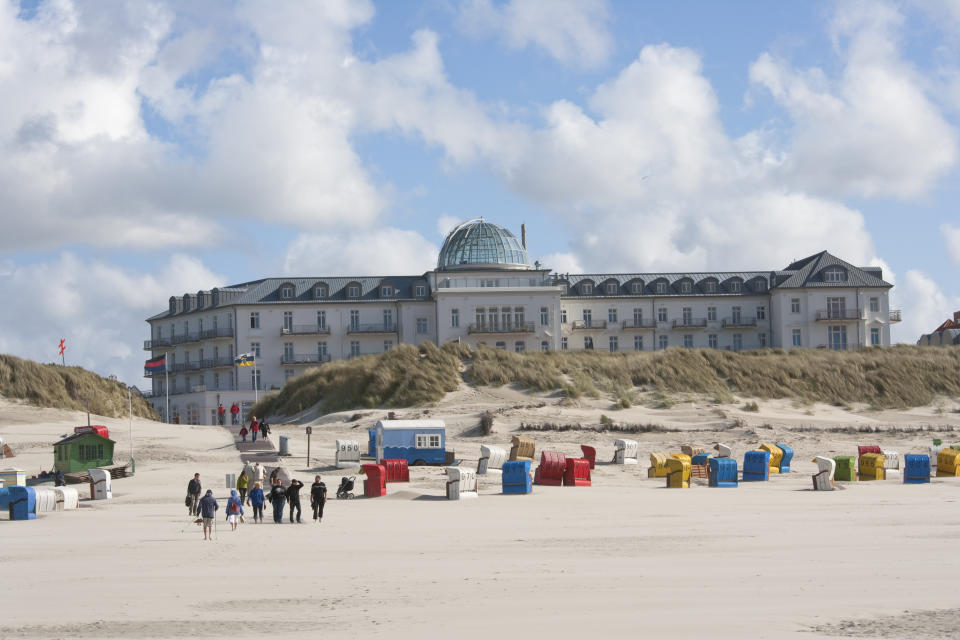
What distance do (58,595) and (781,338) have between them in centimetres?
6407

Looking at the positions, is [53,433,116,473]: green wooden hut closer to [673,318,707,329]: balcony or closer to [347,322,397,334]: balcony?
[347,322,397,334]: balcony

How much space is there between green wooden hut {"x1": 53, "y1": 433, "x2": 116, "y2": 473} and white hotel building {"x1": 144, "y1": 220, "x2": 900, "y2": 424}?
34108 mm

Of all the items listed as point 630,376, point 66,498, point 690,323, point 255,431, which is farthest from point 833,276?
point 66,498

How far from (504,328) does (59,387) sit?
26.2 m

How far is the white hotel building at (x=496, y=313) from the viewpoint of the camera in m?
70.9

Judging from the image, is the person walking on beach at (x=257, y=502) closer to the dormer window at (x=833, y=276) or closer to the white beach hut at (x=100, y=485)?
the white beach hut at (x=100, y=485)

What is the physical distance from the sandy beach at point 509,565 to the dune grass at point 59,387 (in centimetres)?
2347

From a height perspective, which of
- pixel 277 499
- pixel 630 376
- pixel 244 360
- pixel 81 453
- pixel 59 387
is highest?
pixel 244 360

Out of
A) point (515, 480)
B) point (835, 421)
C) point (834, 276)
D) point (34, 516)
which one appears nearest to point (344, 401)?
point (835, 421)

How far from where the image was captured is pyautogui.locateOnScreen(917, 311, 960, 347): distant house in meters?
92.4

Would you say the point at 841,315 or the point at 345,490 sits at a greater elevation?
the point at 841,315

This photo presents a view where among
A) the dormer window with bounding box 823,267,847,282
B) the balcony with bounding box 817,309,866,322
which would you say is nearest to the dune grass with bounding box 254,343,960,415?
the balcony with bounding box 817,309,866,322

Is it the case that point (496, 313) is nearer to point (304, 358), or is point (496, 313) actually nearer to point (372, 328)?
point (372, 328)

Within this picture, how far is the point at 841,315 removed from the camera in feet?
240
